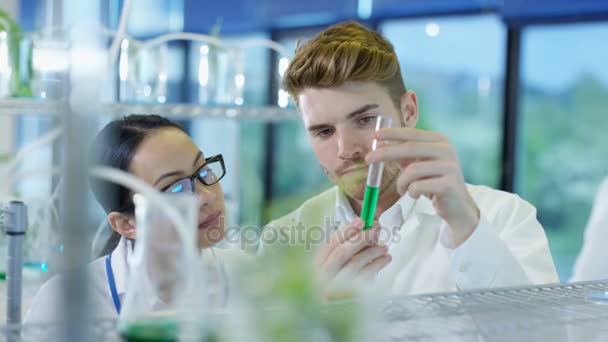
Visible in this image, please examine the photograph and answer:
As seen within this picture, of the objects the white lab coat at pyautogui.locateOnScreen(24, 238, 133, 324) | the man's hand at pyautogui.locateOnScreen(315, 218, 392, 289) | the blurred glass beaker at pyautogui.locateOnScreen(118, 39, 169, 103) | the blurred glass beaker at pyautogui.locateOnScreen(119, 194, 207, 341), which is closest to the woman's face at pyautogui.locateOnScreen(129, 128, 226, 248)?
the white lab coat at pyautogui.locateOnScreen(24, 238, 133, 324)

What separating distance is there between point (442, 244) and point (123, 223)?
59 cm

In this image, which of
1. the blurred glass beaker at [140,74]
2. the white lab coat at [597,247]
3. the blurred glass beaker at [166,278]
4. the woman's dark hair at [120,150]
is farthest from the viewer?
the blurred glass beaker at [140,74]

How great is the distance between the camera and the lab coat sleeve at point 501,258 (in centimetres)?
117

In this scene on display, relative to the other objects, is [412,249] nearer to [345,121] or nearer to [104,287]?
[345,121]

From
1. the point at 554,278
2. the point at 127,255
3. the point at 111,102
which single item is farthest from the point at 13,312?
the point at 111,102

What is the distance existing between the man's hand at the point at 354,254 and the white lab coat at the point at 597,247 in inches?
40.0

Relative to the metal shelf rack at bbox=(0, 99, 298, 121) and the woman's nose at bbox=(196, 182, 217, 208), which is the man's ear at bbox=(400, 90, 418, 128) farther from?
the metal shelf rack at bbox=(0, 99, 298, 121)

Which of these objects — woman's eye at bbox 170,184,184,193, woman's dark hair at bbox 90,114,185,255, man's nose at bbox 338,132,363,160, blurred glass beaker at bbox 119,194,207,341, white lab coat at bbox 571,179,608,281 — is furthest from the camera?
white lab coat at bbox 571,179,608,281

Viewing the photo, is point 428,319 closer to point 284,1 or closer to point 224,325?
point 224,325

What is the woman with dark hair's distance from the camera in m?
1.32

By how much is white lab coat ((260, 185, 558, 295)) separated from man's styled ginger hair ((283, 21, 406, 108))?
0.27m

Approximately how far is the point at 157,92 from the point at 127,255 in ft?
3.96

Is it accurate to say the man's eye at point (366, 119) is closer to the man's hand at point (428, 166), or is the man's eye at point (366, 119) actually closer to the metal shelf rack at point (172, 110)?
the man's hand at point (428, 166)
